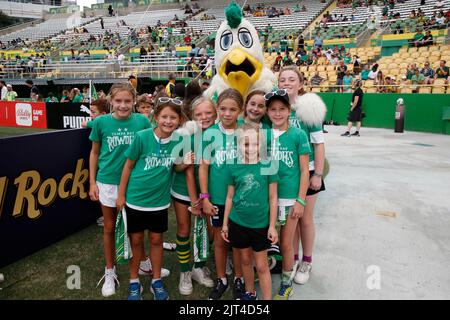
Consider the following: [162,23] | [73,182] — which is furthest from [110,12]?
[73,182]

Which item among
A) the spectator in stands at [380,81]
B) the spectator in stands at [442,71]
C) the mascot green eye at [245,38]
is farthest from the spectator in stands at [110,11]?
the mascot green eye at [245,38]

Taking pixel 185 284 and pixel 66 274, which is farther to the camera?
pixel 66 274

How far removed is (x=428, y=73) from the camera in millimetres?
11203

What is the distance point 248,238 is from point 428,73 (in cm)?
1152

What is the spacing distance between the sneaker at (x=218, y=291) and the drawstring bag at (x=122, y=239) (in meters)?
0.66

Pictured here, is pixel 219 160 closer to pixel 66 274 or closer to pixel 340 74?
pixel 66 274

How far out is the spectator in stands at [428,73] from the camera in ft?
36.2

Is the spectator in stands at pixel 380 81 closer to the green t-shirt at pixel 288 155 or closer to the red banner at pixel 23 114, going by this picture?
the red banner at pixel 23 114

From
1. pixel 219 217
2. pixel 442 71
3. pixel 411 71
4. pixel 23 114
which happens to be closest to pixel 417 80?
pixel 411 71

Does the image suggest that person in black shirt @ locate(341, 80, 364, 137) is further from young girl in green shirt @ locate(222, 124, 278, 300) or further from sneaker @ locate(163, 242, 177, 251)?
young girl in green shirt @ locate(222, 124, 278, 300)

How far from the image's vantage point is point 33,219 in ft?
10.2

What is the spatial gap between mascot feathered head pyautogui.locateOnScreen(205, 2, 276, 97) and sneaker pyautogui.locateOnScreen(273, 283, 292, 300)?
5.72 ft
